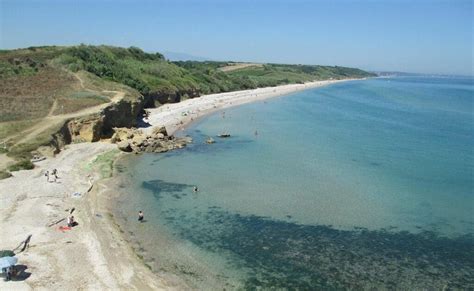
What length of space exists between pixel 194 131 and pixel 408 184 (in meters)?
37.2

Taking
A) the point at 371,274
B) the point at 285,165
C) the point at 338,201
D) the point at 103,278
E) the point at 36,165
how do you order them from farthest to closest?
the point at 285,165 → the point at 36,165 → the point at 338,201 → the point at 371,274 → the point at 103,278

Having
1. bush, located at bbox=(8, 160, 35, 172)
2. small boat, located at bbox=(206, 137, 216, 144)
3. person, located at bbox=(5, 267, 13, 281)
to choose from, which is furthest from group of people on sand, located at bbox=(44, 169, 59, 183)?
small boat, located at bbox=(206, 137, 216, 144)

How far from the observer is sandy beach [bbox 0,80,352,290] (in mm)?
23297

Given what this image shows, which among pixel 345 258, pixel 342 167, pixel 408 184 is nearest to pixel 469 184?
pixel 408 184

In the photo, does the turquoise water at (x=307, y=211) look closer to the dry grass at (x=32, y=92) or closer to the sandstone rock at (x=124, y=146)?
the sandstone rock at (x=124, y=146)

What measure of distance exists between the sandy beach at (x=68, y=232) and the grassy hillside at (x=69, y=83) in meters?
7.47

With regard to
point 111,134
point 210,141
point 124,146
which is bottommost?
point 210,141

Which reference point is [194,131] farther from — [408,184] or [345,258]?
[345,258]

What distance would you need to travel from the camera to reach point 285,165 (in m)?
50.9

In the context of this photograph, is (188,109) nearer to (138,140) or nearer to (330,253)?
(138,140)

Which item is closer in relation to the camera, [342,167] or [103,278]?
[103,278]

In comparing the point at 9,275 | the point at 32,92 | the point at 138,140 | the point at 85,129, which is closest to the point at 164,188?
the point at 138,140

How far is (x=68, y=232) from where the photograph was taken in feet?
95.4

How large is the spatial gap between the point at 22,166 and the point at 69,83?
32278 mm
